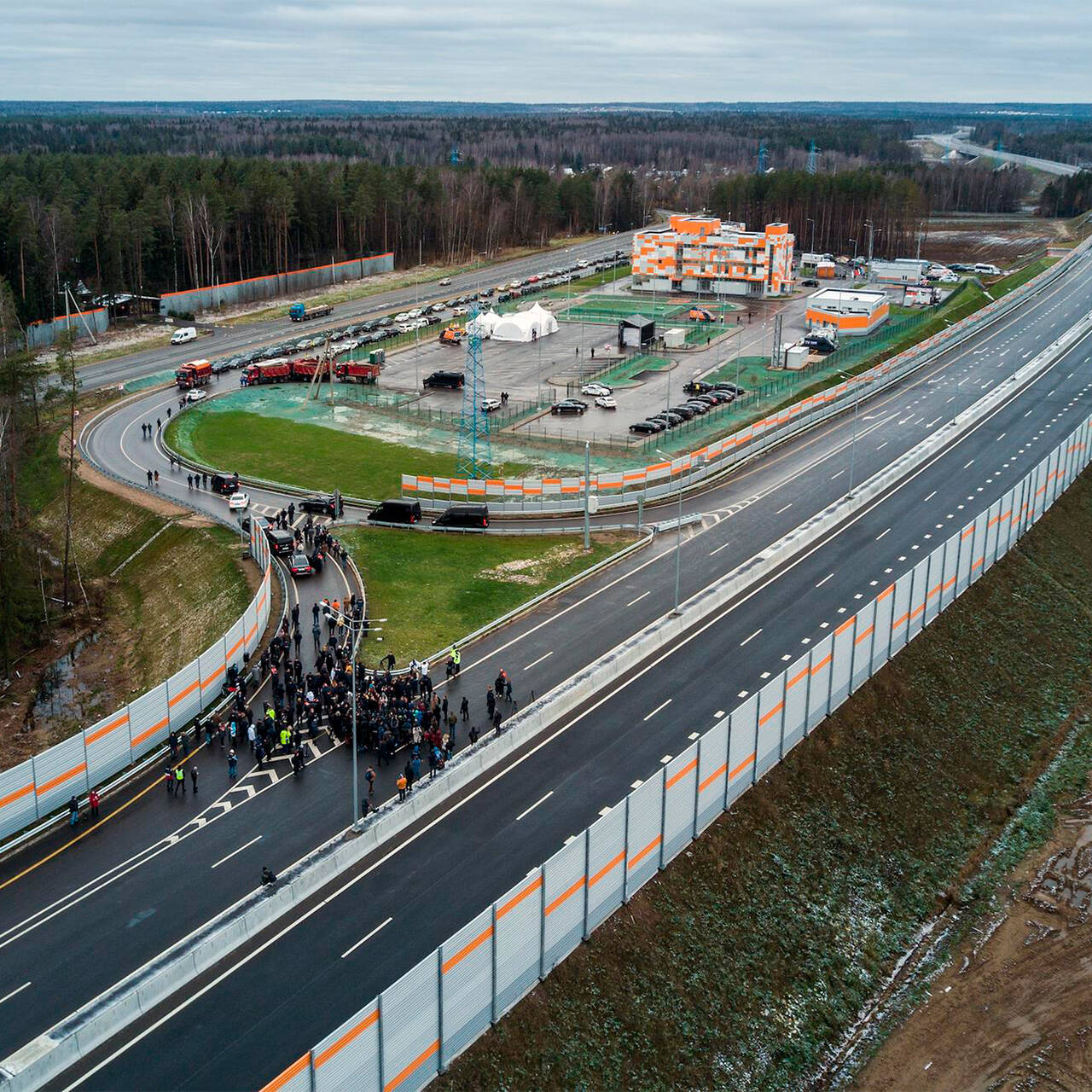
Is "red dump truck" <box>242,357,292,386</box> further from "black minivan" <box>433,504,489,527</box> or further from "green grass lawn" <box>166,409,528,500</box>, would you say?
"black minivan" <box>433,504,489,527</box>

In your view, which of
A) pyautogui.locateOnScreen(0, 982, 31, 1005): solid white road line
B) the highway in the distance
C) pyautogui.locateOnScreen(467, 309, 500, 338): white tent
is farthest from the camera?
pyautogui.locateOnScreen(467, 309, 500, 338): white tent

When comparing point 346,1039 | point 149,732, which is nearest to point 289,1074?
point 346,1039

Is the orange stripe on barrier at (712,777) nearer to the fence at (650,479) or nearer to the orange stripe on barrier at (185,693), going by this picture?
the orange stripe on barrier at (185,693)

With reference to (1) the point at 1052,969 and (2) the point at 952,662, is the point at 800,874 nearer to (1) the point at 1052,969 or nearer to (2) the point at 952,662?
(1) the point at 1052,969

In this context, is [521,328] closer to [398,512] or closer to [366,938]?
[398,512]

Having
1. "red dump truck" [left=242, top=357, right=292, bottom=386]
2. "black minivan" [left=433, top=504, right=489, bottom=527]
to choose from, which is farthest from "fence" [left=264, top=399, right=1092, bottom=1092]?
"red dump truck" [left=242, top=357, right=292, bottom=386]

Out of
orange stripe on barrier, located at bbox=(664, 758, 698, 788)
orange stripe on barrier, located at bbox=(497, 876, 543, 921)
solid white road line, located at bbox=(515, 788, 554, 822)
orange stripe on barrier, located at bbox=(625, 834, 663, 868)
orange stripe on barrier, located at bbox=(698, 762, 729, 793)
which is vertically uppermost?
orange stripe on barrier, located at bbox=(497, 876, 543, 921)
